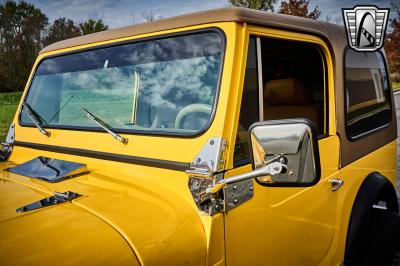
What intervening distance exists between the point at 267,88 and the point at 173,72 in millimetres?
872

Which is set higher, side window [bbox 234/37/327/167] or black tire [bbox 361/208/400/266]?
side window [bbox 234/37/327/167]

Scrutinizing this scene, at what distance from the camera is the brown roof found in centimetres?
168

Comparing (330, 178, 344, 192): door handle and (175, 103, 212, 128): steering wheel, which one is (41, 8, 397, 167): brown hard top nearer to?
(330, 178, 344, 192): door handle

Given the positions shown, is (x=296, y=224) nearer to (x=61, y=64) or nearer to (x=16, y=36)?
(x=61, y=64)

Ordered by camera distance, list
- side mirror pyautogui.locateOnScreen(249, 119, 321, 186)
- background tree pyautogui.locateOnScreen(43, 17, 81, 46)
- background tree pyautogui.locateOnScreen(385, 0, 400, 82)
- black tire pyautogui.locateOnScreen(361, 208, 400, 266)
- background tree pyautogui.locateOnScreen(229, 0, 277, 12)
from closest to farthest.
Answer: side mirror pyautogui.locateOnScreen(249, 119, 321, 186)
black tire pyautogui.locateOnScreen(361, 208, 400, 266)
background tree pyautogui.locateOnScreen(229, 0, 277, 12)
background tree pyautogui.locateOnScreen(43, 17, 81, 46)
background tree pyautogui.locateOnScreen(385, 0, 400, 82)

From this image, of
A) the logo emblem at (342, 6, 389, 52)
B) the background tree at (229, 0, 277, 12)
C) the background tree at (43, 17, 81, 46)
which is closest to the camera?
the logo emblem at (342, 6, 389, 52)

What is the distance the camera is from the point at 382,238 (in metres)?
2.54

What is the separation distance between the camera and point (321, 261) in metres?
2.16

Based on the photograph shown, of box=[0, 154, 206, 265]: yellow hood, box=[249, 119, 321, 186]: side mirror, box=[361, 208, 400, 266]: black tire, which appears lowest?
box=[361, 208, 400, 266]: black tire

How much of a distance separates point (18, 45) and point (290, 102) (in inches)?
1026

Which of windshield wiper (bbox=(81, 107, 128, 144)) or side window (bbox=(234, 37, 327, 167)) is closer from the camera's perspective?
windshield wiper (bbox=(81, 107, 128, 144))

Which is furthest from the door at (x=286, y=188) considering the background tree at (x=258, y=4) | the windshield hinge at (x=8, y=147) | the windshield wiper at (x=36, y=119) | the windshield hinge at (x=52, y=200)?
the background tree at (x=258, y=4)

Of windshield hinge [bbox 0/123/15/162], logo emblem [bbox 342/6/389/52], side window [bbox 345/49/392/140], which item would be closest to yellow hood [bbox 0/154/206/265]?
windshield hinge [bbox 0/123/15/162]

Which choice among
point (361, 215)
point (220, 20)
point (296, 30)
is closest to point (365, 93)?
point (361, 215)
